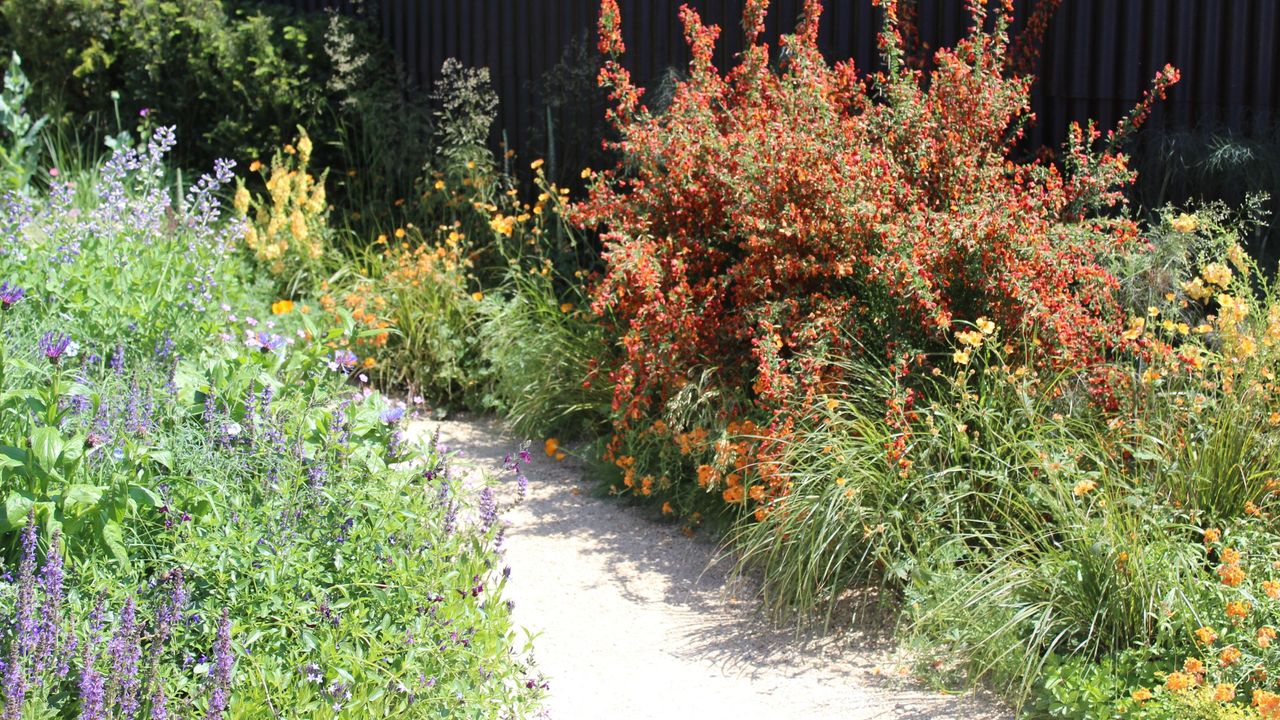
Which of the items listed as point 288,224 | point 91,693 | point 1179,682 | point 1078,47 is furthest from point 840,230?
point 288,224

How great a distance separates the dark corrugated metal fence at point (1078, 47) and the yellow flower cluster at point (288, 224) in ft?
4.37

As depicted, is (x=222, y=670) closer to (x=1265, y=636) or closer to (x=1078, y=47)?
(x=1265, y=636)

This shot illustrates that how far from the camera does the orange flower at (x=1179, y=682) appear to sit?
3428 millimetres

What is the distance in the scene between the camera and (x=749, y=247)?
5.36 metres

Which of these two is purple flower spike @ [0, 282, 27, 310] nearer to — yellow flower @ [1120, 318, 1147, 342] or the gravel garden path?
the gravel garden path

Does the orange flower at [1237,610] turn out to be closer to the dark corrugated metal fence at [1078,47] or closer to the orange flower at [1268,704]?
the orange flower at [1268,704]

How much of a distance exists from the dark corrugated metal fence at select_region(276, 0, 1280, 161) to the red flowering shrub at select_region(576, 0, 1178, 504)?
402 mm

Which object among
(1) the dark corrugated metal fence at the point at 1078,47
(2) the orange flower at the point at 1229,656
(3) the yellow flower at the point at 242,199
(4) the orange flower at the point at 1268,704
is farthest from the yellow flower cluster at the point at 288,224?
(4) the orange flower at the point at 1268,704

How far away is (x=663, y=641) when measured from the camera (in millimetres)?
4594

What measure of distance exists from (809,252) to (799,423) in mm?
792

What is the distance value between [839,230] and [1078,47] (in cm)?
198

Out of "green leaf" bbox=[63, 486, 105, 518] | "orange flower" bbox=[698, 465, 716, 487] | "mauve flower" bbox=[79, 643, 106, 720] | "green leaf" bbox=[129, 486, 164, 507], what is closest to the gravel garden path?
"orange flower" bbox=[698, 465, 716, 487]

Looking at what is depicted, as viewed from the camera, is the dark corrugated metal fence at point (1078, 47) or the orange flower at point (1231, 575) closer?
the orange flower at point (1231, 575)

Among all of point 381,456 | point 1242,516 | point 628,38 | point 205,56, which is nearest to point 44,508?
point 381,456
